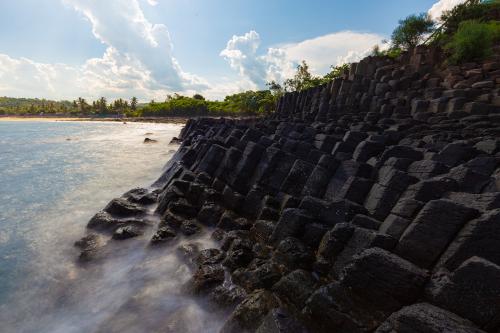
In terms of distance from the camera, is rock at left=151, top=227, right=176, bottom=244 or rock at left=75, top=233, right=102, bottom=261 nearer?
rock at left=75, top=233, right=102, bottom=261

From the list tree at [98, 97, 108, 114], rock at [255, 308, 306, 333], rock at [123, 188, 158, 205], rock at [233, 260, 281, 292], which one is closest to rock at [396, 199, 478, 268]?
rock at [255, 308, 306, 333]

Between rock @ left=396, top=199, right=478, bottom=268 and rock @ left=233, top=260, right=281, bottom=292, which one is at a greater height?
rock @ left=396, top=199, right=478, bottom=268

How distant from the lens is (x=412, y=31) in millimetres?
32094

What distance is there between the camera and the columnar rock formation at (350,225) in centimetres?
365

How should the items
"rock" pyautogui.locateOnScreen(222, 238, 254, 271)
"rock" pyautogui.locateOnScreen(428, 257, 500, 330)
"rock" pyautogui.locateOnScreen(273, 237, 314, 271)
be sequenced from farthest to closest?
"rock" pyautogui.locateOnScreen(222, 238, 254, 271), "rock" pyautogui.locateOnScreen(273, 237, 314, 271), "rock" pyautogui.locateOnScreen(428, 257, 500, 330)

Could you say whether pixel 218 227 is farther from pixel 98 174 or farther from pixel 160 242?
pixel 98 174

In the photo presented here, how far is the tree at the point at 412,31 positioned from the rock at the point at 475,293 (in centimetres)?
3410

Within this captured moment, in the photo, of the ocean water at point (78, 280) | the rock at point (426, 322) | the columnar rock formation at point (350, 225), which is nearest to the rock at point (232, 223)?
the columnar rock formation at point (350, 225)

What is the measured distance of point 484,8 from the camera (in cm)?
2967

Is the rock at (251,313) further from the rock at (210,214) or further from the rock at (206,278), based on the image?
the rock at (210,214)

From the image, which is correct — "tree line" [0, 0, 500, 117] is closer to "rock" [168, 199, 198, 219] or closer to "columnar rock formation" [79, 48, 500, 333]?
"columnar rock formation" [79, 48, 500, 333]

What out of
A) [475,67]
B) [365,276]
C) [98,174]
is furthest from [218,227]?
[475,67]

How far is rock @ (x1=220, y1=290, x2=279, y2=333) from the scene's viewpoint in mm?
4221

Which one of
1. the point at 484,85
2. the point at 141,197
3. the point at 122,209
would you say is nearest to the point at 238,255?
the point at 122,209
